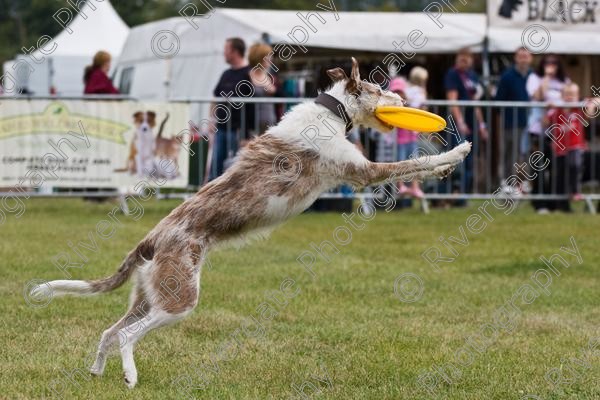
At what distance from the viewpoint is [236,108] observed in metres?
14.6

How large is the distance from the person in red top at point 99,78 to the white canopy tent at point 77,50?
1131 centimetres

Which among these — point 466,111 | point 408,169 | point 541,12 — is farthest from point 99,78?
point 408,169

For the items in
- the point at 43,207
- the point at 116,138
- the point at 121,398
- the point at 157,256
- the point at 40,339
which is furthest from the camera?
the point at 43,207

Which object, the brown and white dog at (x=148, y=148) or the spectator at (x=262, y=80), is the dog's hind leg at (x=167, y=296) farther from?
the brown and white dog at (x=148, y=148)

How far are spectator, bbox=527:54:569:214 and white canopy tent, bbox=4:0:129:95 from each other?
1350cm

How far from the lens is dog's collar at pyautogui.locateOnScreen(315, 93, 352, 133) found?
6344 mm

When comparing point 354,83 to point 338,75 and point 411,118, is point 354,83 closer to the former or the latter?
point 338,75

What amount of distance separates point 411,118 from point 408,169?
36 cm

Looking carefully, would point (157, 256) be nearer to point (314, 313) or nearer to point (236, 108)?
point (314, 313)

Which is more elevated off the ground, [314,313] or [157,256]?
[157,256]

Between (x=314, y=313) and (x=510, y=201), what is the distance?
8833mm

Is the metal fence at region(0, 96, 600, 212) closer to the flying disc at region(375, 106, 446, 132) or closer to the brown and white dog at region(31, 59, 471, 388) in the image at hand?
the flying disc at region(375, 106, 446, 132)

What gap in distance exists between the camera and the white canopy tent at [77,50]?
27.1m

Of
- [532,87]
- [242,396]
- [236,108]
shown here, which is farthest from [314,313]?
[532,87]
